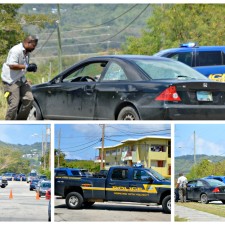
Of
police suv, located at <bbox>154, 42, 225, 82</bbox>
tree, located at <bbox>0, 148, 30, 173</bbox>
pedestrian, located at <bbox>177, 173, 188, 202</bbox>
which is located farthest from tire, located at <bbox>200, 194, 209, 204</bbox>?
police suv, located at <bbox>154, 42, 225, 82</bbox>

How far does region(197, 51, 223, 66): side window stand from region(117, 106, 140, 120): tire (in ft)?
22.7

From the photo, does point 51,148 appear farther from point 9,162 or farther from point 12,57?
point 12,57

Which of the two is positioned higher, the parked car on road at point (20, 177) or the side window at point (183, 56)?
the side window at point (183, 56)

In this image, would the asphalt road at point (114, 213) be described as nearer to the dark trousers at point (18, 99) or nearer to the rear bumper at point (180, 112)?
the rear bumper at point (180, 112)

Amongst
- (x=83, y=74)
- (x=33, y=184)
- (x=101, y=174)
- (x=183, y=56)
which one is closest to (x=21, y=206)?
(x=33, y=184)

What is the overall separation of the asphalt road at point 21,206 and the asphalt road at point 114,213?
0.16 m

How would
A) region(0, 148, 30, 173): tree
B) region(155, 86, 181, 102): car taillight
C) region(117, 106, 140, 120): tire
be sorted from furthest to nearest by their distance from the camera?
1. region(117, 106, 140, 120): tire
2. region(155, 86, 181, 102): car taillight
3. region(0, 148, 30, 173): tree

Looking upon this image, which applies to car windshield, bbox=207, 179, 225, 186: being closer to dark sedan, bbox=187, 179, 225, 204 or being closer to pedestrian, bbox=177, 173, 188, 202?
dark sedan, bbox=187, 179, 225, 204

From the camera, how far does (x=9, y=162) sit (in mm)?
9664

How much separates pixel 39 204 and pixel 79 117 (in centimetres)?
376

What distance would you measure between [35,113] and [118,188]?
4.57 meters

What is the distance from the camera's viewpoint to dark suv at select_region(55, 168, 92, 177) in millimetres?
9266

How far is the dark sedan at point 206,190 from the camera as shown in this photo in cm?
934

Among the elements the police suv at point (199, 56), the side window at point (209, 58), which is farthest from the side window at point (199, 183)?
the side window at point (209, 58)
